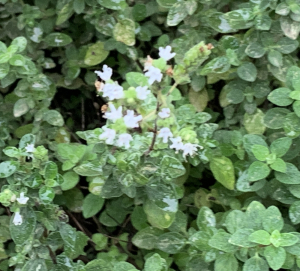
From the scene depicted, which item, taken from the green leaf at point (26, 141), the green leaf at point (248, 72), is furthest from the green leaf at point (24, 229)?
the green leaf at point (248, 72)

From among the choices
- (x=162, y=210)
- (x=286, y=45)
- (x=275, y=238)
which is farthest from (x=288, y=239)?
(x=286, y=45)

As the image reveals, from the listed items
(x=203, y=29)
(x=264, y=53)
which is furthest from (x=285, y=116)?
(x=203, y=29)

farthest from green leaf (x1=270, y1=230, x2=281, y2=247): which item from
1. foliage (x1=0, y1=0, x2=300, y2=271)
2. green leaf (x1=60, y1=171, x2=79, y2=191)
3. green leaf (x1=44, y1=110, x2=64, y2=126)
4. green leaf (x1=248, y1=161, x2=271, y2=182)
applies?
green leaf (x1=44, y1=110, x2=64, y2=126)

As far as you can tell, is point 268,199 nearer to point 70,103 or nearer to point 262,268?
point 262,268

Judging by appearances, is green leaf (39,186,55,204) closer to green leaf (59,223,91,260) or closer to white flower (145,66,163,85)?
green leaf (59,223,91,260)

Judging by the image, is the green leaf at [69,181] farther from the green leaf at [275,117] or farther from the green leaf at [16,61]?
the green leaf at [275,117]

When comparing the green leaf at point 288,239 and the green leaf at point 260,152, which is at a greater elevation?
the green leaf at point 260,152
